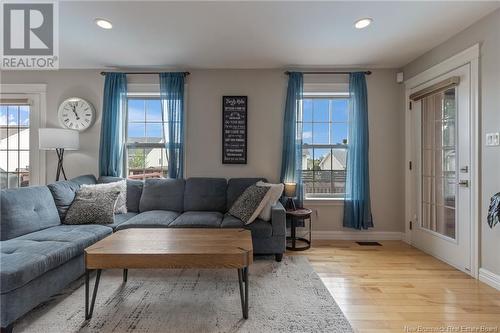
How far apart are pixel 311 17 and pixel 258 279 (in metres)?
2.50

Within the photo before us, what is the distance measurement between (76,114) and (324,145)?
3619mm

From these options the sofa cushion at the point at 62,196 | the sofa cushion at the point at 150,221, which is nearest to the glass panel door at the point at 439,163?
the sofa cushion at the point at 150,221

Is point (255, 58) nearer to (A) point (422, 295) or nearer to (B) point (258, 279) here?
(B) point (258, 279)

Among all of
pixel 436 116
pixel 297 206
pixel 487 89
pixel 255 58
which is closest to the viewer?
pixel 487 89

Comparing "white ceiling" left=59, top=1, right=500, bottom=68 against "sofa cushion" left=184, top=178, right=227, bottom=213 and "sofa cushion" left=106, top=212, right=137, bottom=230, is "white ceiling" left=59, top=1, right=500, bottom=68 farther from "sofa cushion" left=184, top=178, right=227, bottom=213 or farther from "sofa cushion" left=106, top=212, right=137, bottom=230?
"sofa cushion" left=106, top=212, right=137, bottom=230

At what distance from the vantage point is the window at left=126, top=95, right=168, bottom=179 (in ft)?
12.8

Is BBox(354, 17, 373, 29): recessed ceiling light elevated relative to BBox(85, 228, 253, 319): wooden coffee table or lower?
elevated

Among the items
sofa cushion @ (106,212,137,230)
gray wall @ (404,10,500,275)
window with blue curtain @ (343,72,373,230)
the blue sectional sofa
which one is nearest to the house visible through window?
the blue sectional sofa

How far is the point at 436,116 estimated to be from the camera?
3125mm

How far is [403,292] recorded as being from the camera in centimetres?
228

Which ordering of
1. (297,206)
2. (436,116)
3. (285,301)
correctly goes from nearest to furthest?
(285,301) → (436,116) → (297,206)

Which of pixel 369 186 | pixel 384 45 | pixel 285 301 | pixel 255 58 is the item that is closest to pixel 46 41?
pixel 255 58

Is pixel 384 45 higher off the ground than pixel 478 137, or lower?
higher

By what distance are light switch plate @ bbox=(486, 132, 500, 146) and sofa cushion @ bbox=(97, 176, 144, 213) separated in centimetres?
384
